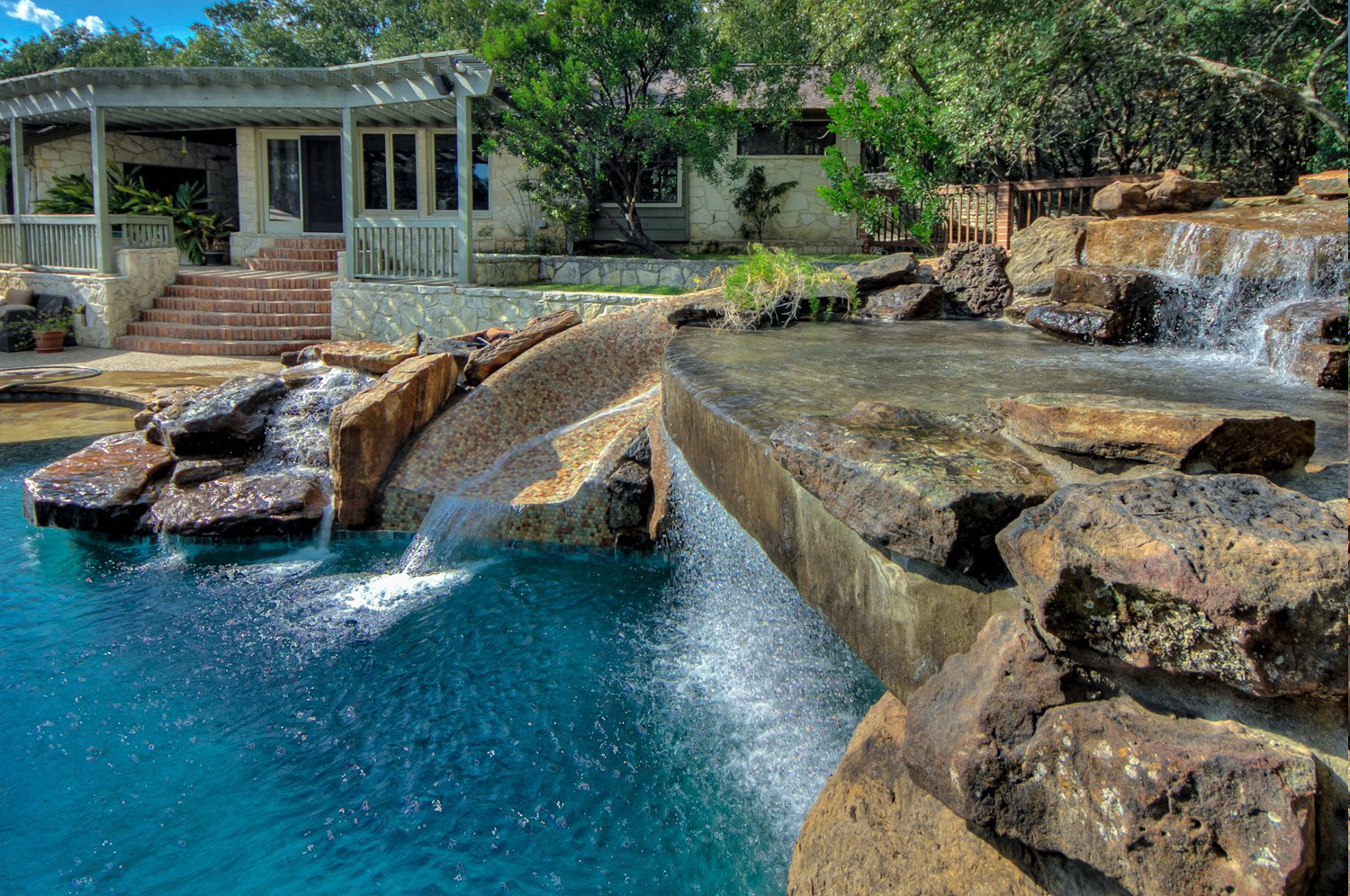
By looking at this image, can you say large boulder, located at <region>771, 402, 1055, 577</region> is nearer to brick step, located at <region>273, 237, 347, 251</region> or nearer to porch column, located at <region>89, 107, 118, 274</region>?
porch column, located at <region>89, 107, 118, 274</region>

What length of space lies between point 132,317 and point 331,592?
11803mm

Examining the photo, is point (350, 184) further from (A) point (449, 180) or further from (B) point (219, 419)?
(B) point (219, 419)

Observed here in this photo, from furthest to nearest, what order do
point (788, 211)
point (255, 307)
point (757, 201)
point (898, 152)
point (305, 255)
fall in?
point (788, 211)
point (757, 201)
point (305, 255)
point (255, 307)
point (898, 152)

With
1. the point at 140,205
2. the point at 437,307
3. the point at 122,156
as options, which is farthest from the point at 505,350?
the point at 122,156

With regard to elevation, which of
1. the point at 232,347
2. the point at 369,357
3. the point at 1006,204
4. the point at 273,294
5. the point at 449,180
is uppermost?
the point at 449,180

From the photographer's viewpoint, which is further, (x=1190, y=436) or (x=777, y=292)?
(x=777, y=292)

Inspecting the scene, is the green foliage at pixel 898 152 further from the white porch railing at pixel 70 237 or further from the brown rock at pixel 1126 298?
the white porch railing at pixel 70 237

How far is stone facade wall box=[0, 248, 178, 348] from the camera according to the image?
15.3 meters

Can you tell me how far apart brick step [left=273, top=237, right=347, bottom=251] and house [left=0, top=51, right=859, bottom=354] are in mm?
→ 52

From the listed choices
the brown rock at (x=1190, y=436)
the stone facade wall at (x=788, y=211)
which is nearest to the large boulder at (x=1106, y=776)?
the brown rock at (x=1190, y=436)

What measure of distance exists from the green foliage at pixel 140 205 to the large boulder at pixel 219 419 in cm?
1139

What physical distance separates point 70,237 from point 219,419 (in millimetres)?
10869

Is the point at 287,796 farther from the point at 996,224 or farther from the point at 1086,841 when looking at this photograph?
the point at 996,224

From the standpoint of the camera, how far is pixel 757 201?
59.6ft
